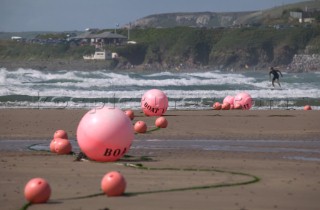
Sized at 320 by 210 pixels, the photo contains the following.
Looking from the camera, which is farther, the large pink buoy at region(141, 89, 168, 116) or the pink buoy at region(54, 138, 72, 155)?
the large pink buoy at region(141, 89, 168, 116)

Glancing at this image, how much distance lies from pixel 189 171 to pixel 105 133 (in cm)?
149

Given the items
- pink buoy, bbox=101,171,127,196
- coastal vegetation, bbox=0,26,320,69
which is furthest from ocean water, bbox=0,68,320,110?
coastal vegetation, bbox=0,26,320,69

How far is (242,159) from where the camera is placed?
1800cm

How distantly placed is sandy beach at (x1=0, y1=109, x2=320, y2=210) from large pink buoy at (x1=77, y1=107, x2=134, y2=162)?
12.1 inches

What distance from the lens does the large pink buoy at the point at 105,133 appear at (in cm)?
1573

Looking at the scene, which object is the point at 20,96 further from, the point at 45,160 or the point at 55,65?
the point at 55,65

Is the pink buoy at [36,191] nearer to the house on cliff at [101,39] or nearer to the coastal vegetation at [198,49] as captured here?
the coastal vegetation at [198,49]

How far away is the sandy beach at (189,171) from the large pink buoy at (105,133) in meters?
0.31

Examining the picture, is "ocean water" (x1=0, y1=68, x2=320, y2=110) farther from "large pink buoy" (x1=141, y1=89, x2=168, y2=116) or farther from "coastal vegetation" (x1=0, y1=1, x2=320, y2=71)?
"coastal vegetation" (x1=0, y1=1, x2=320, y2=71)

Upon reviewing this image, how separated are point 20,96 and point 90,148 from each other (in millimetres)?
31419

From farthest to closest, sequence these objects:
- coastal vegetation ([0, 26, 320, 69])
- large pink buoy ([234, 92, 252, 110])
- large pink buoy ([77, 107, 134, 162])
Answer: coastal vegetation ([0, 26, 320, 69])
large pink buoy ([234, 92, 252, 110])
large pink buoy ([77, 107, 134, 162])

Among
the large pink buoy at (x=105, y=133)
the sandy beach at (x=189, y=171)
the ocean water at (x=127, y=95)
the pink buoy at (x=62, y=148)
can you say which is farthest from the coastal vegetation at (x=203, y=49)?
the large pink buoy at (x=105, y=133)

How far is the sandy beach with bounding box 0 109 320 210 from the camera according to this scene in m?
12.3

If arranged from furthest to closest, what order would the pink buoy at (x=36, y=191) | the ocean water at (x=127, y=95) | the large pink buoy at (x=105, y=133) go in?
the ocean water at (x=127, y=95) → the large pink buoy at (x=105, y=133) → the pink buoy at (x=36, y=191)
